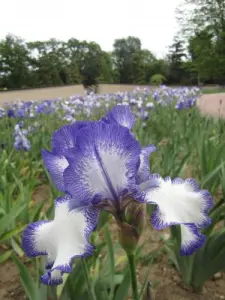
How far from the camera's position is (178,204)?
1.98ft

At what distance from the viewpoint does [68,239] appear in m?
0.58

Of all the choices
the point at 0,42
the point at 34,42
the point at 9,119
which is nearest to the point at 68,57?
the point at 34,42

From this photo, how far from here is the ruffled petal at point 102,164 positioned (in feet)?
1.98

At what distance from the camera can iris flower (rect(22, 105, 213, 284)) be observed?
23.2 inches

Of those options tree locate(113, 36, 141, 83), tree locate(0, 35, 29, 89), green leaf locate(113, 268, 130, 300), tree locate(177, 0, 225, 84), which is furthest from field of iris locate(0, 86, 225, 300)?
tree locate(113, 36, 141, 83)

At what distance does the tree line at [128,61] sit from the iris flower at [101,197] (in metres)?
24.4

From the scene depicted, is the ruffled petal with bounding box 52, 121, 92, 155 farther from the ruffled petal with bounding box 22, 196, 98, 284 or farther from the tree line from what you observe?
the tree line

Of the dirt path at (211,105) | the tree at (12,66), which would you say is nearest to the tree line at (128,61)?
the tree at (12,66)

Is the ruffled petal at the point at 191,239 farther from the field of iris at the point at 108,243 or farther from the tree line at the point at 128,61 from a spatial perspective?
the tree line at the point at 128,61

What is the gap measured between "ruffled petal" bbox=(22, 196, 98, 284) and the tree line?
2445 cm

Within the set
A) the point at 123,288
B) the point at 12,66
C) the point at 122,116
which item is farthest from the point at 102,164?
the point at 12,66

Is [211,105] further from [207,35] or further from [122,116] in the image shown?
[207,35]

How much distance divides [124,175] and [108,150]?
0.06 m

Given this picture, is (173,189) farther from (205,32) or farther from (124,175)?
(205,32)
